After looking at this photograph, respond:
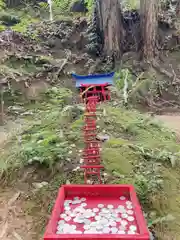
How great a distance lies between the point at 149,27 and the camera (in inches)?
421

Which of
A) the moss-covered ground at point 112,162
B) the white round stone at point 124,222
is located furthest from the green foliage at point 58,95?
the white round stone at point 124,222

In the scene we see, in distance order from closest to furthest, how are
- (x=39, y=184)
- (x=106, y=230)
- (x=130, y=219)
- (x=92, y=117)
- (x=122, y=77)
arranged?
(x=106, y=230), (x=130, y=219), (x=39, y=184), (x=92, y=117), (x=122, y=77)

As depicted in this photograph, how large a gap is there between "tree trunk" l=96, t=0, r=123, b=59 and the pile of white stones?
32.2ft

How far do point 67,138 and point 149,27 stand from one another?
7.55m

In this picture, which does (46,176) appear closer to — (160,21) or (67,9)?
(160,21)

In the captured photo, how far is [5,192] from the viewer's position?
145 inches

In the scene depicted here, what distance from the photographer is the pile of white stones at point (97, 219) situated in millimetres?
1841

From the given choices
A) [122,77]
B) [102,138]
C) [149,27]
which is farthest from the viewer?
[149,27]

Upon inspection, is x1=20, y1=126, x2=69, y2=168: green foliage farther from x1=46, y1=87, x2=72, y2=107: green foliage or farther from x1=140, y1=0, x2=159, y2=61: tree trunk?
x1=140, y1=0, x2=159, y2=61: tree trunk

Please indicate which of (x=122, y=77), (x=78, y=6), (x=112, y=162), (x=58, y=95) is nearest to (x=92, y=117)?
(x=112, y=162)

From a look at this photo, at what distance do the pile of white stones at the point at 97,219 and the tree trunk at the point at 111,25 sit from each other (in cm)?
982

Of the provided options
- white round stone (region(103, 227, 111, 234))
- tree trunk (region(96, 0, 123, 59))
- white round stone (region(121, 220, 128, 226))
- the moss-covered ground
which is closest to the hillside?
the moss-covered ground

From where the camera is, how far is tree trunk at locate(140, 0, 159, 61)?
10.5 metres

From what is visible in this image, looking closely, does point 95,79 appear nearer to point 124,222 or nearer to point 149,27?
point 149,27
